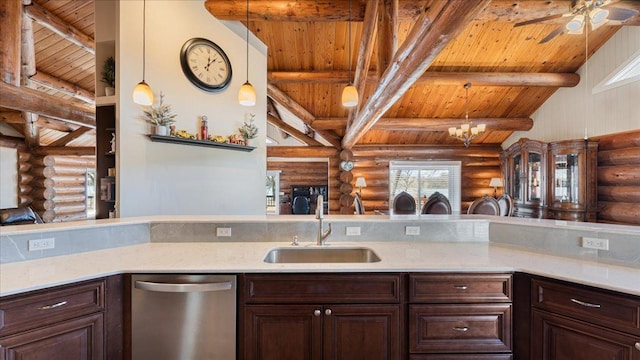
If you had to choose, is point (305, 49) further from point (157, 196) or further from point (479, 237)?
point (479, 237)

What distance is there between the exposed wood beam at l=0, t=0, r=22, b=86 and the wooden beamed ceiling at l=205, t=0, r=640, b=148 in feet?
7.14

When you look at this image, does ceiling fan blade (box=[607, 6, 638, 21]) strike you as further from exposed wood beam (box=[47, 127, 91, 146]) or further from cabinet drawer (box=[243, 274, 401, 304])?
exposed wood beam (box=[47, 127, 91, 146])

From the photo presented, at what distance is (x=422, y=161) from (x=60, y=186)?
9353mm

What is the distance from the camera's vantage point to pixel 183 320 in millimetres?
1540

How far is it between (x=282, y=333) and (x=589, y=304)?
150cm

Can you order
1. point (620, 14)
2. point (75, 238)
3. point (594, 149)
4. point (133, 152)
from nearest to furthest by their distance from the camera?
point (75, 238) < point (620, 14) < point (133, 152) < point (594, 149)

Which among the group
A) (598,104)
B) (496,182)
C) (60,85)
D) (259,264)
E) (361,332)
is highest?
(60,85)

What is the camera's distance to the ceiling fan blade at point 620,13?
243 centimetres

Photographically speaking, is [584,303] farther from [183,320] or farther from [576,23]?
[576,23]

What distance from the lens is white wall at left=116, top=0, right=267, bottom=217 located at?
2848 mm

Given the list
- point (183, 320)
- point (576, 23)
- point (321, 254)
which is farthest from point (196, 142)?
point (576, 23)

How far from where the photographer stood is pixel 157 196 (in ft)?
9.93

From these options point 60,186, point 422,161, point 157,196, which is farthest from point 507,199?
point 60,186

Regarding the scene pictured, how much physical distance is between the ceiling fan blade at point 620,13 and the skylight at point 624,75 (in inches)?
101
